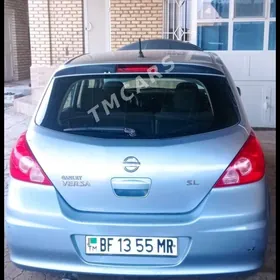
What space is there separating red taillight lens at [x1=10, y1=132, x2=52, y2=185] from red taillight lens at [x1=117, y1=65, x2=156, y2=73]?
72cm

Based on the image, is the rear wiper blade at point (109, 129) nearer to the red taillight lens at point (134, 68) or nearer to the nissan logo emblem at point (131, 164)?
the nissan logo emblem at point (131, 164)

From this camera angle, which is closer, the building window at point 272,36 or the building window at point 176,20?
the building window at point 272,36

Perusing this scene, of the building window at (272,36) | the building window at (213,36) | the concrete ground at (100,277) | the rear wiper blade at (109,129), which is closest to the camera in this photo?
the rear wiper blade at (109,129)

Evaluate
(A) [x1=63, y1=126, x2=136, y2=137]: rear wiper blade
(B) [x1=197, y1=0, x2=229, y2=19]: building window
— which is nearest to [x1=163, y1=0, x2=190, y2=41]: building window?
(B) [x1=197, y1=0, x2=229, y2=19]: building window

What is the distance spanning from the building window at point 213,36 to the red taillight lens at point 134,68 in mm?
4729

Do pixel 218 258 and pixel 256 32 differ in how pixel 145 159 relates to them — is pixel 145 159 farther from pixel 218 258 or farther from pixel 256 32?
pixel 256 32

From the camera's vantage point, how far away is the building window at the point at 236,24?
6863 mm

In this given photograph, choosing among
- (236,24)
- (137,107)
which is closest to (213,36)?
(236,24)

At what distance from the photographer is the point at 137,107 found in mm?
2836

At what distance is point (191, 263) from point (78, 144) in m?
0.88

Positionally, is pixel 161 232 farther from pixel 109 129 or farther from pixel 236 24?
pixel 236 24

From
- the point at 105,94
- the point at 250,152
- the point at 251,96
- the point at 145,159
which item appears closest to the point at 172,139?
the point at 145,159

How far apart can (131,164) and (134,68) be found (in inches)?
26.9

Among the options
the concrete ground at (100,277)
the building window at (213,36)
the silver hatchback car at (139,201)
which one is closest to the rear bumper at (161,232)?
the silver hatchback car at (139,201)
